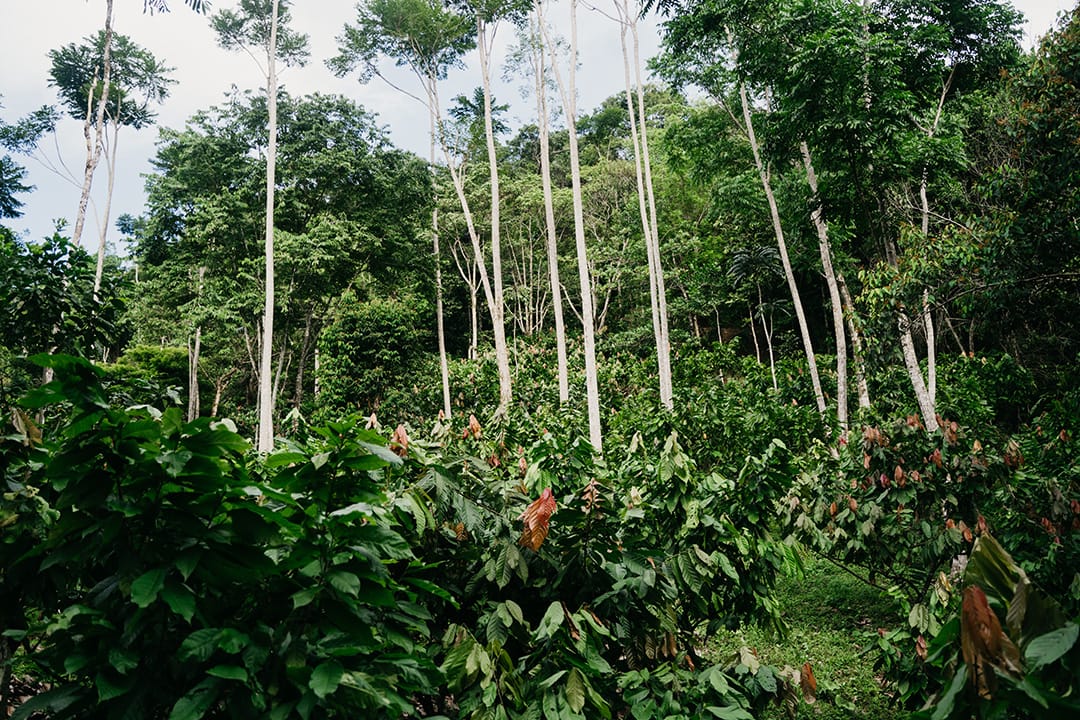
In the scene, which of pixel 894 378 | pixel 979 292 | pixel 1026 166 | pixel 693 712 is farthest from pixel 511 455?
pixel 894 378

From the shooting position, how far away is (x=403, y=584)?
1.80 meters

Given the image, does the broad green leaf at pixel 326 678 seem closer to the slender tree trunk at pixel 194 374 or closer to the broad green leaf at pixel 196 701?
the broad green leaf at pixel 196 701

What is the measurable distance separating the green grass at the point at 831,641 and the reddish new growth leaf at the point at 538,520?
2.48 metres

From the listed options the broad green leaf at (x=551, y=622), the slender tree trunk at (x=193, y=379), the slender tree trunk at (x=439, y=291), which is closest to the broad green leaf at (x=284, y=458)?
the broad green leaf at (x=551, y=622)

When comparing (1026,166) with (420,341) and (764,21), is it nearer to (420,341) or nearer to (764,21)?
(764,21)

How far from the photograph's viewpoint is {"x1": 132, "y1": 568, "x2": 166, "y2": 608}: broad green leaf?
3.29 ft

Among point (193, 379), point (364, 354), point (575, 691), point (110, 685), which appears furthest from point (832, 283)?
point (193, 379)

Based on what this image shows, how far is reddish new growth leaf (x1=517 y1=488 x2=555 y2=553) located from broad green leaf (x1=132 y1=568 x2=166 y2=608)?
92 centimetres

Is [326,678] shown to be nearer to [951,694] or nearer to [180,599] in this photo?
[180,599]

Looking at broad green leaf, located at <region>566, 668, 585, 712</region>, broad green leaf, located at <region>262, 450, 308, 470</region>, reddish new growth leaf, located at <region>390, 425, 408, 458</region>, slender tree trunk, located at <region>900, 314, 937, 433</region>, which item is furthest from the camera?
slender tree trunk, located at <region>900, 314, 937, 433</region>

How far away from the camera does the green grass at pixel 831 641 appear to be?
15.2 feet

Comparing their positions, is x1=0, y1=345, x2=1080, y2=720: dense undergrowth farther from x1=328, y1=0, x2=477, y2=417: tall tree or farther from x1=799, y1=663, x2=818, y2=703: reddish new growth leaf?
x1=328, y1=0, x2=477, y2=417: tall tree

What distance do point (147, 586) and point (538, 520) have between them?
969 millimetres

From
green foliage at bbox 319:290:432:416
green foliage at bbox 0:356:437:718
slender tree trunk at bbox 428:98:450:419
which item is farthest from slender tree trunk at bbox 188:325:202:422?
green foliage at bbox 0:356:437:718
